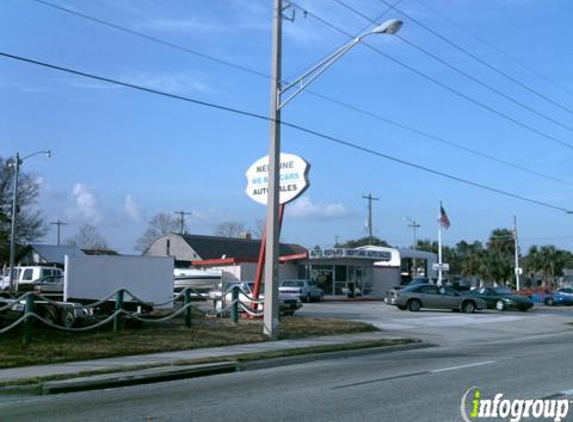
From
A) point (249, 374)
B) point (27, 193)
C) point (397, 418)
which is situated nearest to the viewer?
point (397, 418)

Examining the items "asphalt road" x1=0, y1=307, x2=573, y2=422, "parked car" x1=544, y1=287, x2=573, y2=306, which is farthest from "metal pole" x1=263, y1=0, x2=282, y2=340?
"parked car" x1=544, y1=287, x2=573, y2=306

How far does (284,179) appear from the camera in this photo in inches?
854

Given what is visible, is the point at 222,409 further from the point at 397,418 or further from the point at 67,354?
the point at 67,354

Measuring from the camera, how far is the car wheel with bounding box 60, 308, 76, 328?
17.5m

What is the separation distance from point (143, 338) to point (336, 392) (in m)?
7.63

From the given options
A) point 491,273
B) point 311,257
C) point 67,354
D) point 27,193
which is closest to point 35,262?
point 27,193

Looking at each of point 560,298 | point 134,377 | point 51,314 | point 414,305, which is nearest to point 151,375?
point 134,377

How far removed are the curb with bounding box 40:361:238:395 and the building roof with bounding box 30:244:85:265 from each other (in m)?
59.0

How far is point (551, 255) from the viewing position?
85.6 m

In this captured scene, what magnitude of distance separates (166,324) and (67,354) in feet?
18.5

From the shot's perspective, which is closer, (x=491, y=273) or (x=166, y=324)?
(x=166, y=324)

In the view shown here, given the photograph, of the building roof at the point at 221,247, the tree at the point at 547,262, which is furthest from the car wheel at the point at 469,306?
the tree at the point at 547,262

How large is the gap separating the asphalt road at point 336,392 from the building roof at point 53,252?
59.8 m

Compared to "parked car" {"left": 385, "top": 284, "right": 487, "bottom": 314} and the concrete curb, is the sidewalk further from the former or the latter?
"parked car" {"left": 385, "top": 284, "right": 487, "bottom": 314}
